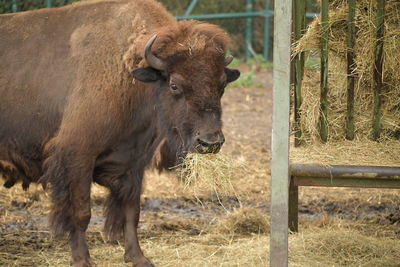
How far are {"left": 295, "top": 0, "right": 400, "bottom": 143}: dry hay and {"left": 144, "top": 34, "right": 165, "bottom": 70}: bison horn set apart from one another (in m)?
1.05

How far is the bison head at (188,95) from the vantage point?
223 inches

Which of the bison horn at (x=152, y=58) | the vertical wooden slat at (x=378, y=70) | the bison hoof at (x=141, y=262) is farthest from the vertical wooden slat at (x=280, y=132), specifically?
the bison hoof at (x=141, y=262)

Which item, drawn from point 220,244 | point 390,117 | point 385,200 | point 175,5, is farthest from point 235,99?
point 390,117

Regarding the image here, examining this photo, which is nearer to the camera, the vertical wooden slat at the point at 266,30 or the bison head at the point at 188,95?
the bison head at the point at 188,95

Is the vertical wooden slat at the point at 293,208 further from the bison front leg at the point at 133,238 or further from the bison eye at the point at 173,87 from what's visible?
the bison eye at the point at 173,87

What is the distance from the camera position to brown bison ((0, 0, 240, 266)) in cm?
586

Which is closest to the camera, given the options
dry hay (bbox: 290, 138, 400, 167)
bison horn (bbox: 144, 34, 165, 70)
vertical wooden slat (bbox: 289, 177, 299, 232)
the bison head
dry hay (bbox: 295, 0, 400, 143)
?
dry hay (bbox: 290, 138, 400, 167)

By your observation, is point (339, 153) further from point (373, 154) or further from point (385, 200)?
point (385, 200)

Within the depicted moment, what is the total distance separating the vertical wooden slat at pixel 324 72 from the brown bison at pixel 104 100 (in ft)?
2.41

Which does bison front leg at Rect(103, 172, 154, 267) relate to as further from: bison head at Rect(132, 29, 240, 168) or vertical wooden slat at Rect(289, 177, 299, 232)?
vertical wooden slat at Rect(289, 177, 299, 232)

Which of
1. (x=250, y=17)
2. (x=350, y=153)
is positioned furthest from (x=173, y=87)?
(x=250, y=17)

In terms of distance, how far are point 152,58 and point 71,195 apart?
1.25 meters

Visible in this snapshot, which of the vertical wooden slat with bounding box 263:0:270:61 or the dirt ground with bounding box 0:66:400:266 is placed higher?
the vertical wooden slat with bounding box 263:0:270:61

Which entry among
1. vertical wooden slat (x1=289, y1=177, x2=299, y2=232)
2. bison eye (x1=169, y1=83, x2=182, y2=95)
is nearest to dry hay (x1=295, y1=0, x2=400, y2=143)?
bison eye (x1=169, y1=83, x2=182, y2=95)
